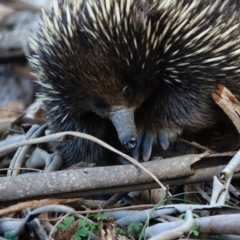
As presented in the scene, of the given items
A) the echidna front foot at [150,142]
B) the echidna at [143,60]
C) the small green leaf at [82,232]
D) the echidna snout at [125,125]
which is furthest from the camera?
the echidna front foot at [150,142]

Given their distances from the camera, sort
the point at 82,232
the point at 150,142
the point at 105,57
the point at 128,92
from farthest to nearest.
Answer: the point at 150,142, the point at 128,92, the point at 105,57, the point at 82,232

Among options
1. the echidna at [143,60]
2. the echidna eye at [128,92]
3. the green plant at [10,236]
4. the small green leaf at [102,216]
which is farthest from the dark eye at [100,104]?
the green plant at [10,236]

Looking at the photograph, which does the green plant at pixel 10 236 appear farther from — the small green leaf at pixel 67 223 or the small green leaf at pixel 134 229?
the small green leaf at pixel 134 229

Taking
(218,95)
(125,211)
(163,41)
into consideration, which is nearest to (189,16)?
(163,41)

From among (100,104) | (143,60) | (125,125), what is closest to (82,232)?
(125,125)

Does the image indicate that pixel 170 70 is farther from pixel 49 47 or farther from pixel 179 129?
pixel 49 47

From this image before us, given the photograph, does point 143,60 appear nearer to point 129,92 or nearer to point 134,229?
point 129,92

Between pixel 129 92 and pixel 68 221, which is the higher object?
pixel 129 92
